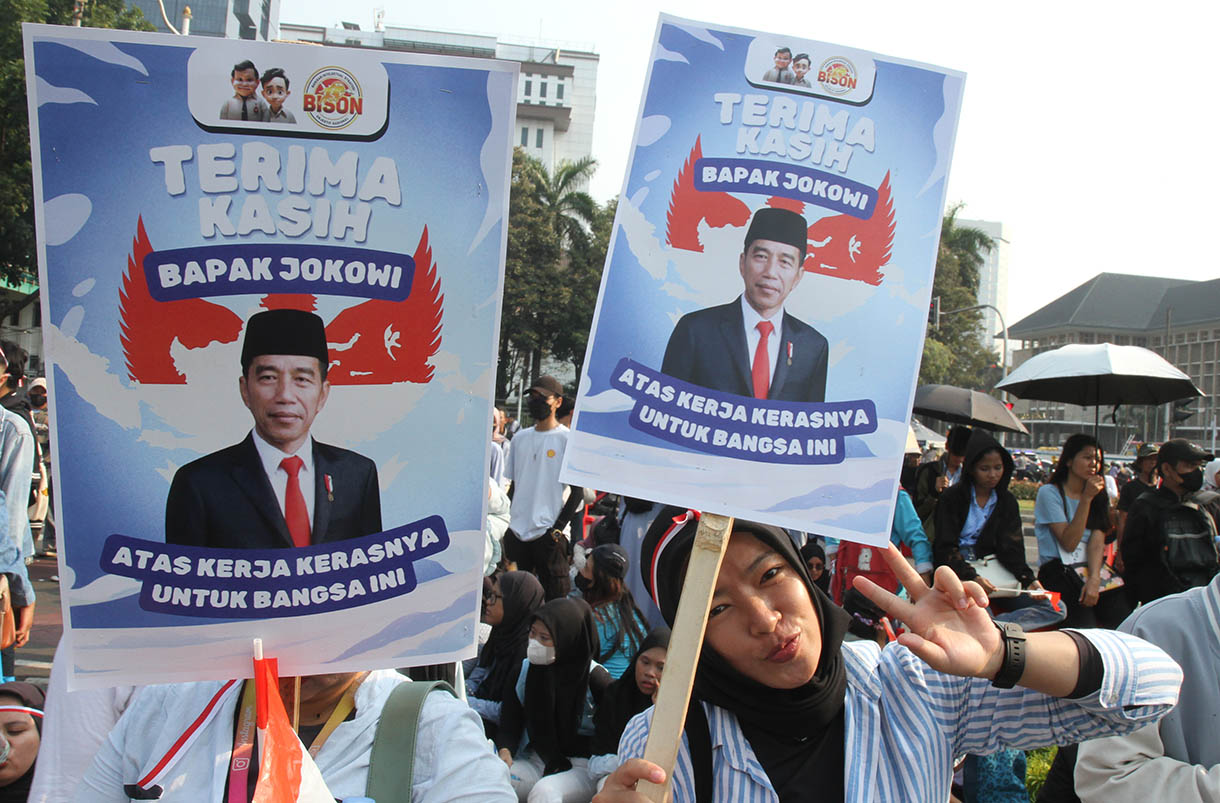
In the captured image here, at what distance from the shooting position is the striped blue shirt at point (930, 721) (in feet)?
5.44

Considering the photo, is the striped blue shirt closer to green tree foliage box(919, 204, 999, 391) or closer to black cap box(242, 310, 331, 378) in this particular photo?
black cap box(242, 310, 331, 378)

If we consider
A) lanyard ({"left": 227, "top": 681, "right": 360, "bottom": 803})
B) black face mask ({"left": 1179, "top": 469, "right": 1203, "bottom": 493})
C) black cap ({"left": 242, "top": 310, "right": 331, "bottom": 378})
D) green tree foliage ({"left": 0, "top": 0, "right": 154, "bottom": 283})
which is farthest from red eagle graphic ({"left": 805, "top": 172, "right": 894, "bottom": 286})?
green tree foliage ({"left": 0, "top": 0, "right": 154, "bottom": 283})

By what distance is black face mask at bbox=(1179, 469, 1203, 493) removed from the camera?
5.52 meters

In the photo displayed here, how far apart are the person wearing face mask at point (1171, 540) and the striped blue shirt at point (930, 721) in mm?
4023

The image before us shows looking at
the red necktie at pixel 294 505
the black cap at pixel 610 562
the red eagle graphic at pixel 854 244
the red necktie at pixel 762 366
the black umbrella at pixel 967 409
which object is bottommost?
the black cap at pixel 610 562

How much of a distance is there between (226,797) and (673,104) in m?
1.55

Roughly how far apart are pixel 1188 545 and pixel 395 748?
4986 mm

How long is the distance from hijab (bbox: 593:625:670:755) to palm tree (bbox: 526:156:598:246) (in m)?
36.9

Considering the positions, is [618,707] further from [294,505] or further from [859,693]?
[294,505]

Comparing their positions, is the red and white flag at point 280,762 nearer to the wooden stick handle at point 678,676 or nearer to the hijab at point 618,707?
the wooden stick handle at point 678,676

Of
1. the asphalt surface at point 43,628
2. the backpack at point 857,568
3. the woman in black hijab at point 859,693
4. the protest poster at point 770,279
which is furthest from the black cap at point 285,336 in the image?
the backpack at point 857,568

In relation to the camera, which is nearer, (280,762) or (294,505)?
(280,762)

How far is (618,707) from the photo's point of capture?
441 cm

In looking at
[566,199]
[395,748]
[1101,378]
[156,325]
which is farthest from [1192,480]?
[566,199]
